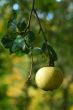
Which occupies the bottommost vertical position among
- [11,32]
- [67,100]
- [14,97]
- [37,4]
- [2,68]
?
[67,100]

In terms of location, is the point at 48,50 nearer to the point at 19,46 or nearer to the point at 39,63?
the point at 19,46

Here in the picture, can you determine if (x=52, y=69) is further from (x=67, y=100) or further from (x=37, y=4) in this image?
(x=67, y=100)

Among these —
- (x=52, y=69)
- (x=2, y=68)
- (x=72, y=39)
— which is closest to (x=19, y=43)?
(x=52, y=69)

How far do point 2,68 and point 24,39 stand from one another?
1611 millimetres

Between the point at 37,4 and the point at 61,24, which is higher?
the point at 37,4

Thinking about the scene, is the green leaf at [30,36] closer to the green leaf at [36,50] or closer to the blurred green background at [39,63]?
the green leaf at [36,50]

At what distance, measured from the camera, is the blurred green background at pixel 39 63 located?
3730mm

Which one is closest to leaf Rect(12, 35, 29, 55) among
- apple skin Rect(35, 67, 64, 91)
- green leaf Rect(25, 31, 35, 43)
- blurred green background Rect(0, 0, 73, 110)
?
green leaf Rect(25, 31, 35, 43)

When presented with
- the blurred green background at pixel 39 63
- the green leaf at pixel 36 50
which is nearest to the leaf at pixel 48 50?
the green leaf at pixel 36 50

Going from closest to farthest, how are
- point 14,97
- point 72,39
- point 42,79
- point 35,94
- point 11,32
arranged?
point 42,79 → point 11,32 → point 14,97 → point 35,94 → point 72,39

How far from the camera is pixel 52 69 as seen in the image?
1968mm

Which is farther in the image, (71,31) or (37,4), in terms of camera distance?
(71,31)

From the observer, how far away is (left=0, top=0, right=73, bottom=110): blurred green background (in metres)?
3.73

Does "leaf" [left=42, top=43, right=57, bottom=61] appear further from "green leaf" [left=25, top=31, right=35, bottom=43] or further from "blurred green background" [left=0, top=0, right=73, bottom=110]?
"blurred green background" [left=0, top=0, right=73, bottom=110]
